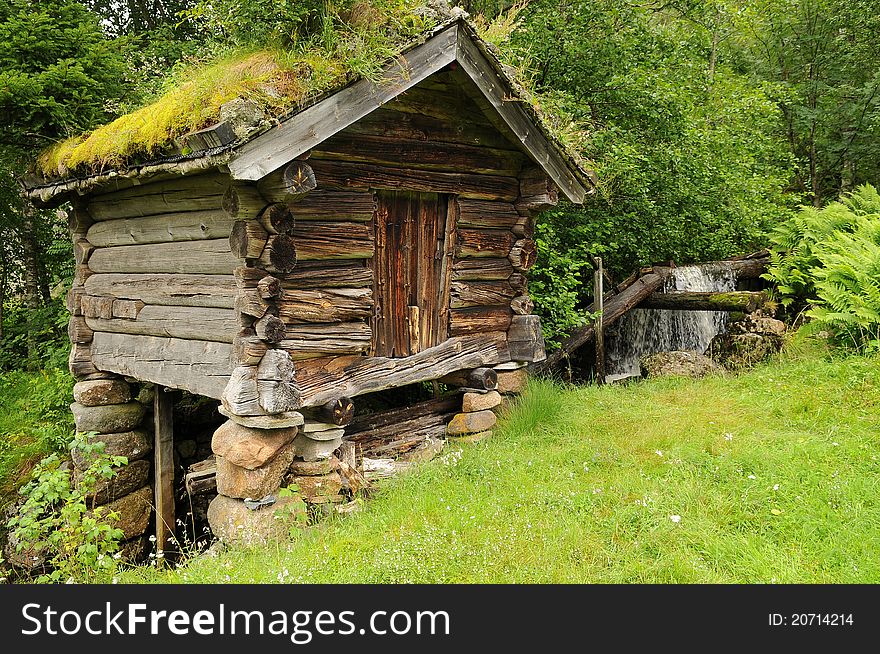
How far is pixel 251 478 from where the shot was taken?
17.8 ft

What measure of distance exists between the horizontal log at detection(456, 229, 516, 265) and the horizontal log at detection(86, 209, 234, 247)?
246cm

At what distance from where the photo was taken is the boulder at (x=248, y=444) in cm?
536

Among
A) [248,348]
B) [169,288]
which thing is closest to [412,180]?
[248,348]

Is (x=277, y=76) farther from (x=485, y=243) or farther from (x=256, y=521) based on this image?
(x=256, y=521)

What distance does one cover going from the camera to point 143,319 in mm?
6902

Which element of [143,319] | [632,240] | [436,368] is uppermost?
[632,240]

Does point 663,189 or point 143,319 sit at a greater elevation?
point 663,189

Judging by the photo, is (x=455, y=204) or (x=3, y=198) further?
(x=3, y=198)

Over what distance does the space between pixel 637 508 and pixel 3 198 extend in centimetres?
1142

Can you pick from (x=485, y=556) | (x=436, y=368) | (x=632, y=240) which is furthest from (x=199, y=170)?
(x=632, y=240)

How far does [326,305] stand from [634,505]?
3.09 metres

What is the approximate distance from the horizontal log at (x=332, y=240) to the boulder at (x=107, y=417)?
4.01 m

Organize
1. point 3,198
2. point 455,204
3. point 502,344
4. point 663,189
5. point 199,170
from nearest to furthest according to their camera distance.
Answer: point 199,170 → point 455,204 → point 502,344 → point 663,189 → point 3,198

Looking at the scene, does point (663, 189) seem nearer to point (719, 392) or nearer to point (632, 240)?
point (632, 240)
